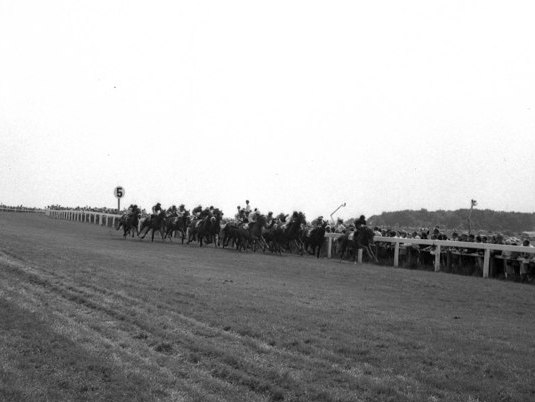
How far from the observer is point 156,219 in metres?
36.6

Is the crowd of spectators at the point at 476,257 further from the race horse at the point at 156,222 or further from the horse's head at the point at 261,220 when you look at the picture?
the race horse at the point at 156,222

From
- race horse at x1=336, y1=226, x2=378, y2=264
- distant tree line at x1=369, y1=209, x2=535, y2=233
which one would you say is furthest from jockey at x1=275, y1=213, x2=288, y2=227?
distant tree line at x1=369, y1=209, x2=535, y2=233

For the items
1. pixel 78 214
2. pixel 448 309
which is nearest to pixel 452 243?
pixel 448 309

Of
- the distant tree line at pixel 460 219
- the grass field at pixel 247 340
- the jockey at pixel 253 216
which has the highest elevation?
the distant tree line at pixel 460 219

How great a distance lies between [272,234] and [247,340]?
22709 millimetres

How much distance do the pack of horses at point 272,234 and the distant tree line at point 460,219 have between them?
2807cm

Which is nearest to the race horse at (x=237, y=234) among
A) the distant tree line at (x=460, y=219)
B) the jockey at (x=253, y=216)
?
the jockey at (x=253, y=216)

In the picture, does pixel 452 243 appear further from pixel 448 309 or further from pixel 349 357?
pixel 349 357

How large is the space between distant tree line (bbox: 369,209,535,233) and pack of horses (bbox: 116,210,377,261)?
92.1 ft

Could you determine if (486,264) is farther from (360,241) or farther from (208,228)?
(208,228)

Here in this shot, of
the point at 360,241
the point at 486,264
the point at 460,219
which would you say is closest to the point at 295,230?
the point at 360,241

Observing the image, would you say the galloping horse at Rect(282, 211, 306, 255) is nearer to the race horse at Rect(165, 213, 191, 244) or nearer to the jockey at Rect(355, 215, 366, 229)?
the jockey at Rect(355, 215, 366, 229)

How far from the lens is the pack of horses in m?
26.4

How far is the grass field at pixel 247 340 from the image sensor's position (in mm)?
6348
